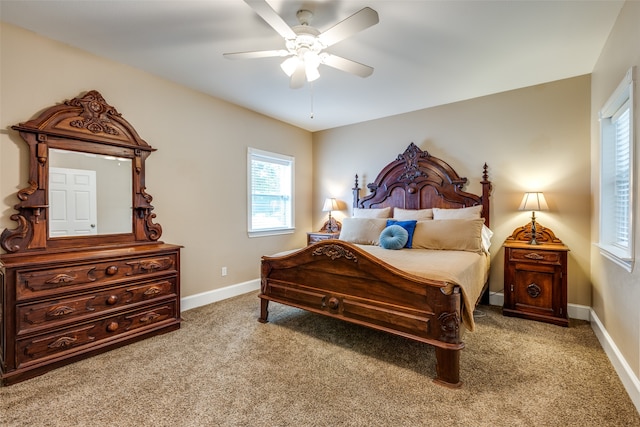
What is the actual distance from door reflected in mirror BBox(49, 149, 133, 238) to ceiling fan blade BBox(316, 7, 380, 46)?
2.31 m

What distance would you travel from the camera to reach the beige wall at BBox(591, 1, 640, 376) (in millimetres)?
1858

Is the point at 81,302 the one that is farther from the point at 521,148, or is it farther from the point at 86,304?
the point at 521,148

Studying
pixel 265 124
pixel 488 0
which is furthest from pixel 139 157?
pixel 488 0

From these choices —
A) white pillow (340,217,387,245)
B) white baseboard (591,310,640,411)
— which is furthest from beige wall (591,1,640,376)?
white pillow (340,217,387,245)

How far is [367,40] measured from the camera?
8.16 feet

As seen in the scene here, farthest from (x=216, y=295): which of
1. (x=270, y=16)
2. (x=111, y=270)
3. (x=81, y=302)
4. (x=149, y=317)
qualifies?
(x=270, y=16)

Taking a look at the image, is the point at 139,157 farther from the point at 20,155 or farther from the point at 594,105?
the point at 594,105

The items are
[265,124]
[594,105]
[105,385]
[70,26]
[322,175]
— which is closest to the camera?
[105,385]

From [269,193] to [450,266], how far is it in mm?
3013

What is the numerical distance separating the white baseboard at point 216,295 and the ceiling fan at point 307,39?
266 cm

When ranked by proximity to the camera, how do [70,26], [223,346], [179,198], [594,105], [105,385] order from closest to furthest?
[105,385] → [70,26] → [223,346] → [594,105] → [179,198]

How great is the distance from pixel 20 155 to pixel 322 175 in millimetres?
3808

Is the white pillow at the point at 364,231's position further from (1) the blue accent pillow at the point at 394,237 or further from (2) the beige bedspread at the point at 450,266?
(2) the beige bedspread at the point at 450,266

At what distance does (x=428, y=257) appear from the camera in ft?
9.11
